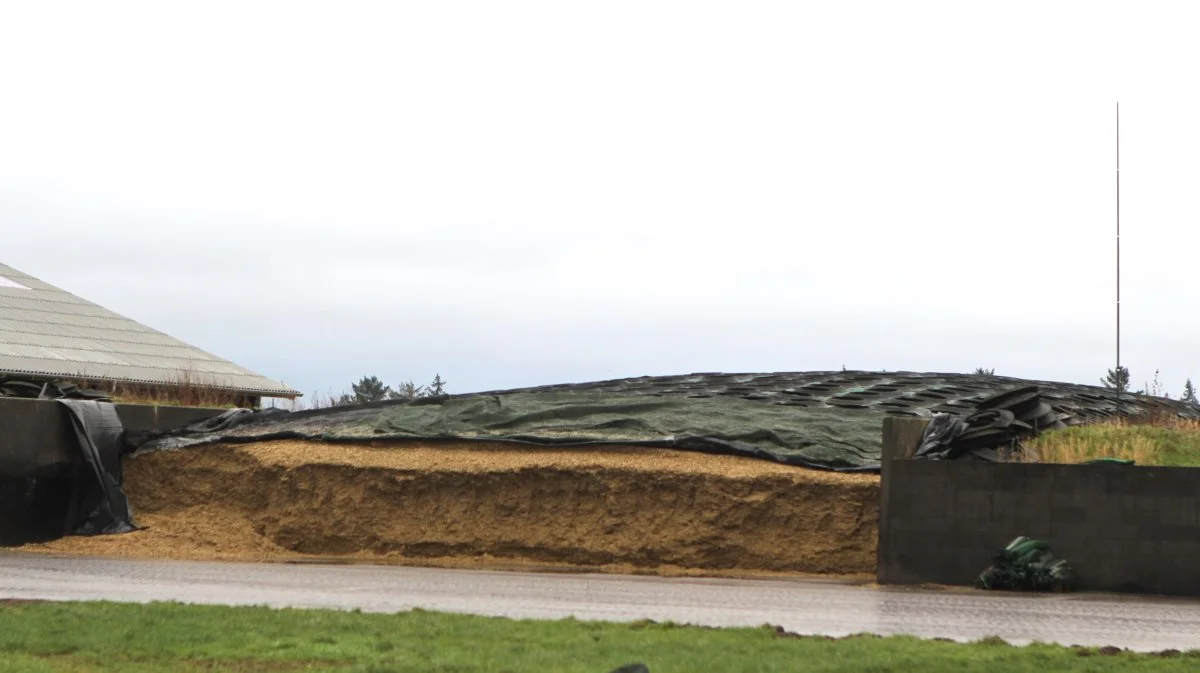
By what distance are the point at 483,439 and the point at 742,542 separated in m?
3.55

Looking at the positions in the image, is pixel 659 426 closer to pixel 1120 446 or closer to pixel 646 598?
pixel 646 598

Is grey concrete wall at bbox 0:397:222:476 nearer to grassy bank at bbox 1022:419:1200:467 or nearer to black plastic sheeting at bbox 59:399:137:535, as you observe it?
black plastic sheeting at bbox 59:399:137:535

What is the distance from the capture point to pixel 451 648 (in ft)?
25.5

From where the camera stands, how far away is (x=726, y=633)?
8.48m

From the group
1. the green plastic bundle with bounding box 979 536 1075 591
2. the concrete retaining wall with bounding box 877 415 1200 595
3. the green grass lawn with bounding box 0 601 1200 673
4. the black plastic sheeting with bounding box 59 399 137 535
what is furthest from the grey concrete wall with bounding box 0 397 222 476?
the green plastic bundle with bounding box 979 536 1075 591

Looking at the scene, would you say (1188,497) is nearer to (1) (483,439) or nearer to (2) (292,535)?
(1) (483,439)

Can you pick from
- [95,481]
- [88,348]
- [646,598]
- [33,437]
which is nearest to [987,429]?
[646,598]

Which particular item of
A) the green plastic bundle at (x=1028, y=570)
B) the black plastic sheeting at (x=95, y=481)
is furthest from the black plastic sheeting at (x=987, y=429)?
the black plastic sheeting at (x=95, y=481)

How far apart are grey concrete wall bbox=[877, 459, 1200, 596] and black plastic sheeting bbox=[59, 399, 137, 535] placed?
9.49 metres

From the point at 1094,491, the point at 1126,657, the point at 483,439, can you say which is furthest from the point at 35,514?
the point at 1126,657

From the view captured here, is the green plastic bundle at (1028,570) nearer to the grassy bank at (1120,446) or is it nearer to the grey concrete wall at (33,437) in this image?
the grassy bank at (1120,446)

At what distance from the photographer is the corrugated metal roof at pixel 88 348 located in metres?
29.8

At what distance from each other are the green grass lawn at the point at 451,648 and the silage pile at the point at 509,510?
6136 mm

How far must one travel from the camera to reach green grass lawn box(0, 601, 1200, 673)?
7.22 metres
